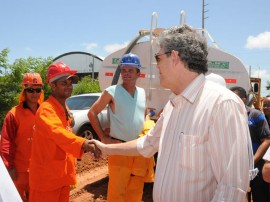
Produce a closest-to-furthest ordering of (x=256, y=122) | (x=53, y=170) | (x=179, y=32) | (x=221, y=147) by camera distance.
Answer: (x=221, y=147)
(x=179, y=32)
(x=53, y=170)
(x=256, y=122)

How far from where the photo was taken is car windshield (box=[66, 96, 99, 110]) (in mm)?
9702

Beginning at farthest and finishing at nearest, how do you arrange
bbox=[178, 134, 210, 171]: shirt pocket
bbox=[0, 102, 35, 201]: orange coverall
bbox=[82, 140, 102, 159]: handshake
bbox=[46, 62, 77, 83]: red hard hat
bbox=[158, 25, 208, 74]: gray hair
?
bbox=[0, 102, 35, 201]: orange coverall → bbox=[46, 62, 77, 83]: red hard hat → bbox=[82, 140, 102, 159]: handshake → bbox=[158, 25, 208, 74]: gray hair → bbox=[178, 134, 210, 171]: shirt pocket

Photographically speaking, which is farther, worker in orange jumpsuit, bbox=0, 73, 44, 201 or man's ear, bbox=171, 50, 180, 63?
worker in orange jumpsuit, bbox=0, 73, 44, 201

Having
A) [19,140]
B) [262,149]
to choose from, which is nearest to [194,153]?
[19,140]

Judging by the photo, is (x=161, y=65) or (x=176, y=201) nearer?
(x=176, y=201)

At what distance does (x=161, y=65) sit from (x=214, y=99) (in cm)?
42

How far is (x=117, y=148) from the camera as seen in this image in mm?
2635

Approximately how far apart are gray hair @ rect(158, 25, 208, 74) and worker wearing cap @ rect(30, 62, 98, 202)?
1.38m

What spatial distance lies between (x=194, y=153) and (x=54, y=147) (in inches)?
67.5

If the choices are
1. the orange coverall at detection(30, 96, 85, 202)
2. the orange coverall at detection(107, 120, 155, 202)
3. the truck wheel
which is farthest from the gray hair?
the truck wheel

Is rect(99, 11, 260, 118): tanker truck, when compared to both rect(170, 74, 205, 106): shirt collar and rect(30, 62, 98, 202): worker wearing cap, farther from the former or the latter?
rect(170, 74, 205, 106): shirt collar

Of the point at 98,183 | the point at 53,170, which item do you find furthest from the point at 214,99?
the point at 98,183

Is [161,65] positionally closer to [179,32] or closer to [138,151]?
[179,32]

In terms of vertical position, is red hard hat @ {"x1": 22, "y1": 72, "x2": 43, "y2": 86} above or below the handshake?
above
